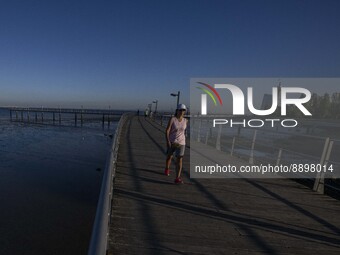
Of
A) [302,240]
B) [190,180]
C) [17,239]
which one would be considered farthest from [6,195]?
[302,240]

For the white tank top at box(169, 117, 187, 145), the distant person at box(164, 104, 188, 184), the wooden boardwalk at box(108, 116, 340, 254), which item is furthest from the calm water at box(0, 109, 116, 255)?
the white tank top at box(169, 117, 187, 145)

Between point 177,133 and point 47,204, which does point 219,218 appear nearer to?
point 177,133

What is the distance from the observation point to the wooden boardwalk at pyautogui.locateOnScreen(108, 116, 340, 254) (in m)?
3.56

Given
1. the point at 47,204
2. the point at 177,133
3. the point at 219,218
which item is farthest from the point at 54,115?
the point at 219,218

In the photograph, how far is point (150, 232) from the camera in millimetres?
3834

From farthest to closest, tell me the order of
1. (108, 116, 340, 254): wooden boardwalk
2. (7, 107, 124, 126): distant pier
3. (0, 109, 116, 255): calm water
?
1. (7, 107, 124, 126): distant pier
2. (0, 109, 116, 255): calm water
3. (108, 116, 340, 254): wooden boardwalk

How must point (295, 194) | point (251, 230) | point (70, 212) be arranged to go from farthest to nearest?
point (70, 212), point (295, 194), point (251, 230)

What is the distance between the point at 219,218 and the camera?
446cm

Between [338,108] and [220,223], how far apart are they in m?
111

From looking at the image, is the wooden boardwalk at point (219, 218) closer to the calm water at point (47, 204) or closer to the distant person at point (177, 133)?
the distant person at point (177, 133)

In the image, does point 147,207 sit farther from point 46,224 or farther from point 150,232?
point 46,224

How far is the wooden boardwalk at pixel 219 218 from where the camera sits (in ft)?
11.7

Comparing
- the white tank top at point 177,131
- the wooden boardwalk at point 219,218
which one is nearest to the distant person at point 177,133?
the white tank top at point 177,131

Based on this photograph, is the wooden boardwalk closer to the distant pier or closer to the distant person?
the distant person
